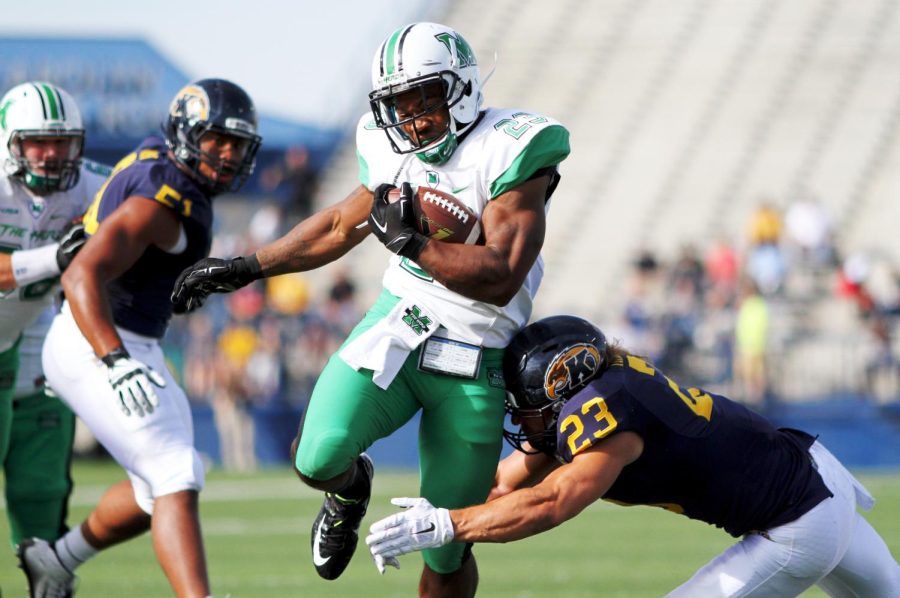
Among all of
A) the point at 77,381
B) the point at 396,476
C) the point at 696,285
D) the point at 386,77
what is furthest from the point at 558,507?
the point at 696,285

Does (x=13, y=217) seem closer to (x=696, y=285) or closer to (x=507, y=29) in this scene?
(x=696, y=285)

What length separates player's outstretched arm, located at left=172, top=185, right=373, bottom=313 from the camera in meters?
5.01

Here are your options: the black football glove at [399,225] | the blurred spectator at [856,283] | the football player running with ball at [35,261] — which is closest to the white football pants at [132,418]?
the football player running with ball at [35,261]

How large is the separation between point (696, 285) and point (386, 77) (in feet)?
37.5

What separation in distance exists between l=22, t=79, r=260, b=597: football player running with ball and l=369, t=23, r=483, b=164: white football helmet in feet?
3.84

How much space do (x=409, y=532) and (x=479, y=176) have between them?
123cm

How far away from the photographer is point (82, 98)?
21.8m

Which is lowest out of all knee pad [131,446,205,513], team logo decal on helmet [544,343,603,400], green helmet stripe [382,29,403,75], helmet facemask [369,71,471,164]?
knee pad [131,446,205,513]

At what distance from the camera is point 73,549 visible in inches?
231

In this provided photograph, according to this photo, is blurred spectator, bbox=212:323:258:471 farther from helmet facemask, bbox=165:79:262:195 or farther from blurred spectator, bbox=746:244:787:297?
helmet facemask, bbox=165:79:262:195

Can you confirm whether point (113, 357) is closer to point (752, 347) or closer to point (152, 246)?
point (152, 246)

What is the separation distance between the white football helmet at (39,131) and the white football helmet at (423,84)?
5.88 ft

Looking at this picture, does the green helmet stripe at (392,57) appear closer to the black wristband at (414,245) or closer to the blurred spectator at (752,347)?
the black wristband at (414,245)

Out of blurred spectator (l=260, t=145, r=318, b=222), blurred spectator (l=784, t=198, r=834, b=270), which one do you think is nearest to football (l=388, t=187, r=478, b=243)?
blurred spectator (l=784, t=198, r=834, b=270)
